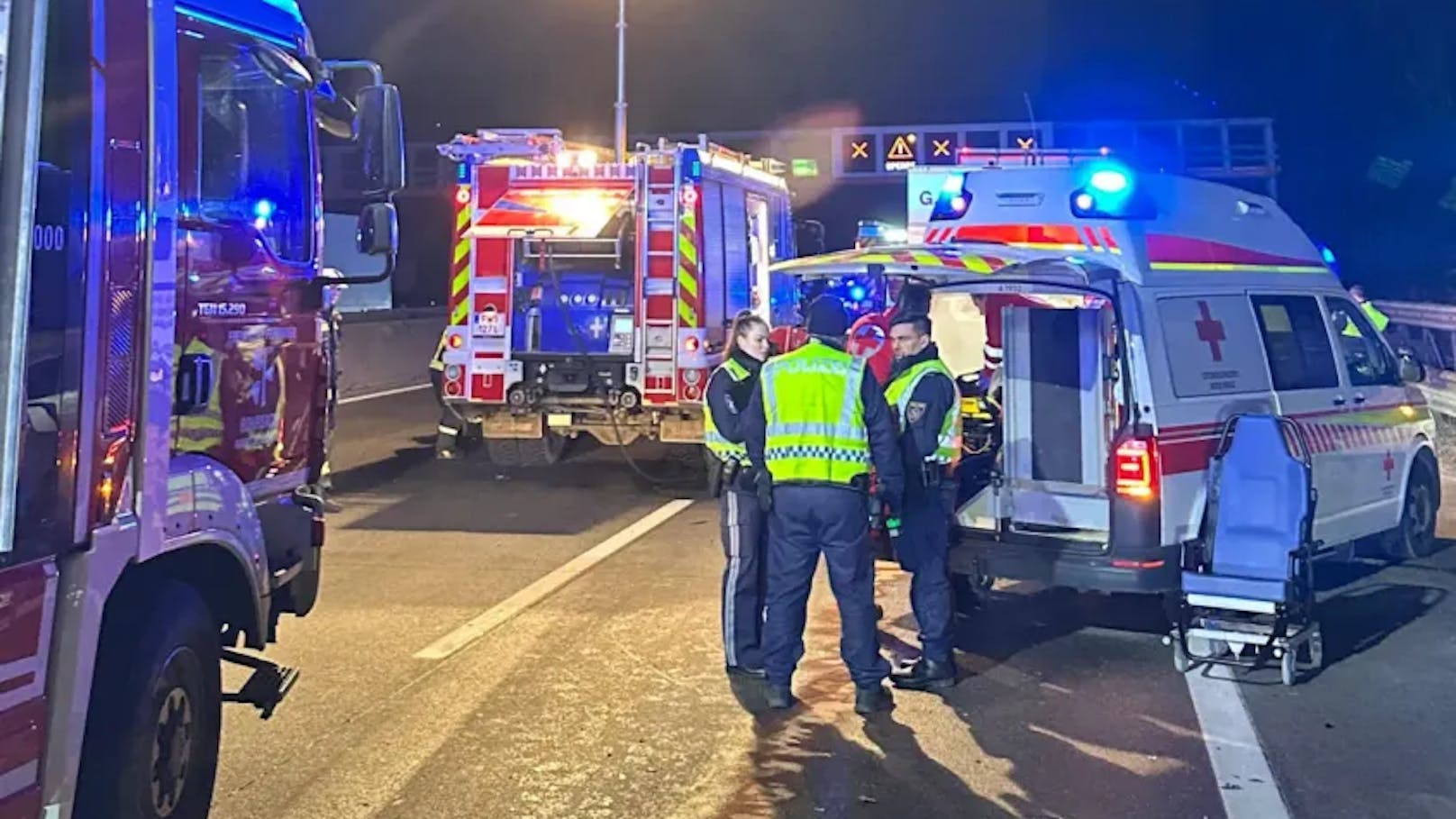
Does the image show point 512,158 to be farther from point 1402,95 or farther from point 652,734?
point 1402,95

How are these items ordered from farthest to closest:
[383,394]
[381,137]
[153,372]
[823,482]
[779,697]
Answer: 1. [383,394]
2. [779,697]
3. [823,482]
4. [381,137]
5. [153,372]

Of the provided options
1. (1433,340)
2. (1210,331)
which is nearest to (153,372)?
(1210,331)

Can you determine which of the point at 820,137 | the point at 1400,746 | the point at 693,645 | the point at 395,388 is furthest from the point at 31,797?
the point at 820,137

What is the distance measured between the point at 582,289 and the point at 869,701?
688 cm

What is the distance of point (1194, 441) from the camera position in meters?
6.29

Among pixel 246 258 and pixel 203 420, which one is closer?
pixel 203 420

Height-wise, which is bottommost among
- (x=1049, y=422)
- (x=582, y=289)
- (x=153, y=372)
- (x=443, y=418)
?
(x=443, y=418)

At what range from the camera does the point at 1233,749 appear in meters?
5.27

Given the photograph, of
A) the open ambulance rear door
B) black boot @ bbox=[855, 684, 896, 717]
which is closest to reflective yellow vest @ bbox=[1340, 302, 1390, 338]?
the open ambulance rear door

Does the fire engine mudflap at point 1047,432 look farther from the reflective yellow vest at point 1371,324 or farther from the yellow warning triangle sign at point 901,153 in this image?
the yellow warning triangle sign at point 901,153

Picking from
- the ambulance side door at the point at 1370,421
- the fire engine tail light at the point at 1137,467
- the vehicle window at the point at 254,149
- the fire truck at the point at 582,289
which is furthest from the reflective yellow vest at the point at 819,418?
the fire truck at the point at 582,289

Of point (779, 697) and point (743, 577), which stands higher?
point (743, 577)

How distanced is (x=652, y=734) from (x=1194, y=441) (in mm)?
2834

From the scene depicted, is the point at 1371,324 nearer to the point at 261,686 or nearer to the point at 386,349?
the point at 261,686
